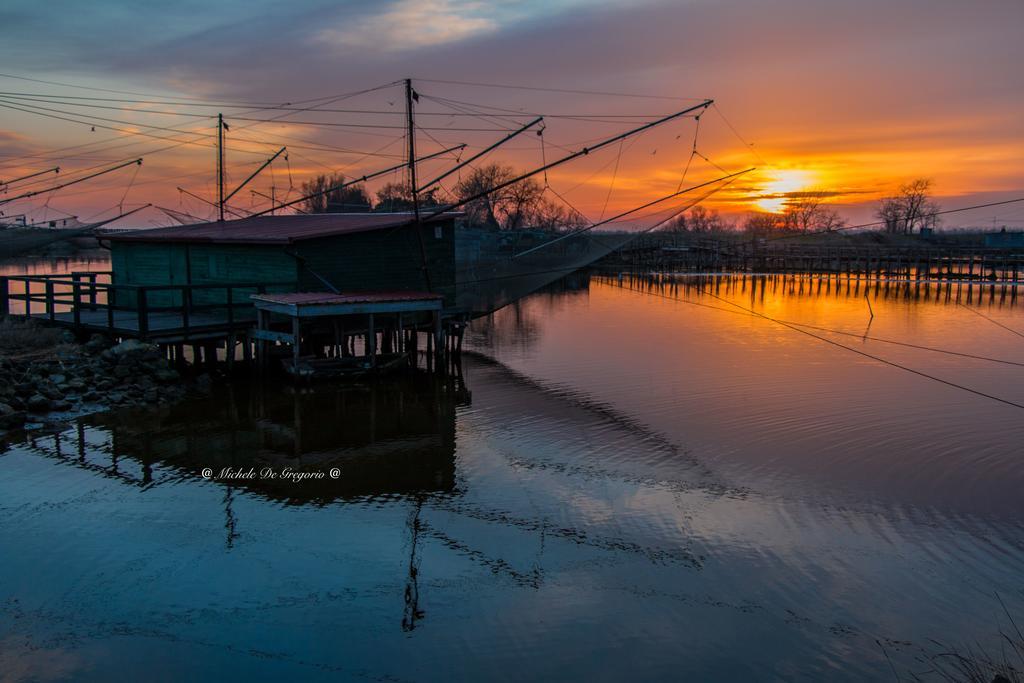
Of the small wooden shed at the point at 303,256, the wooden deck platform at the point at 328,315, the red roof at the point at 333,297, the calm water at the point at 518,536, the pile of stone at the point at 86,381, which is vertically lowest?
the calm water at the point at 518,536

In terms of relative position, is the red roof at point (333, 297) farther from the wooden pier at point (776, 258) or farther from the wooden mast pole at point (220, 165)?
the wooden pier at point (776, 258)

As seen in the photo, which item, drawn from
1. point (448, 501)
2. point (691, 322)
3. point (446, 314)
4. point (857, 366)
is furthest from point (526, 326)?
point (448, 501)

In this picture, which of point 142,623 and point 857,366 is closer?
point 142,623

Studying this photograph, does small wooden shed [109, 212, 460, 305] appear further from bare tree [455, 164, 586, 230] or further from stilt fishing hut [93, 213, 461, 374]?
bare tree [455, 164, 586, 230]

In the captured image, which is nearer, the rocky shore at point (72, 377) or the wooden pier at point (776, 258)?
the rocky shore at point (72, 377)

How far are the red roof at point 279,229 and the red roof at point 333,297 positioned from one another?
152 cm

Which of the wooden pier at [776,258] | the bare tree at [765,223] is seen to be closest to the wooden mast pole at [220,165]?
the wooden pier at [776,258]

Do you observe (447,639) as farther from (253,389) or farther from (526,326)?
(526,326)

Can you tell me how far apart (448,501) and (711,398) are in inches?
377

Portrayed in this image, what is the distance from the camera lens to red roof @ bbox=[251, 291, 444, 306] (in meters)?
18.8

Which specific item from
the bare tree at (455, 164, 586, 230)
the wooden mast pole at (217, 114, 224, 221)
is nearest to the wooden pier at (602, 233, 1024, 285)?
the bare tree at (455, 164, 586, 230)

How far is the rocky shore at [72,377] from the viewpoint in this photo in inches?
608

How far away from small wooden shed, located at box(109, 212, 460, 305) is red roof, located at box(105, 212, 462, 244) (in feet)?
0.10

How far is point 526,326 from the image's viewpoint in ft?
115
